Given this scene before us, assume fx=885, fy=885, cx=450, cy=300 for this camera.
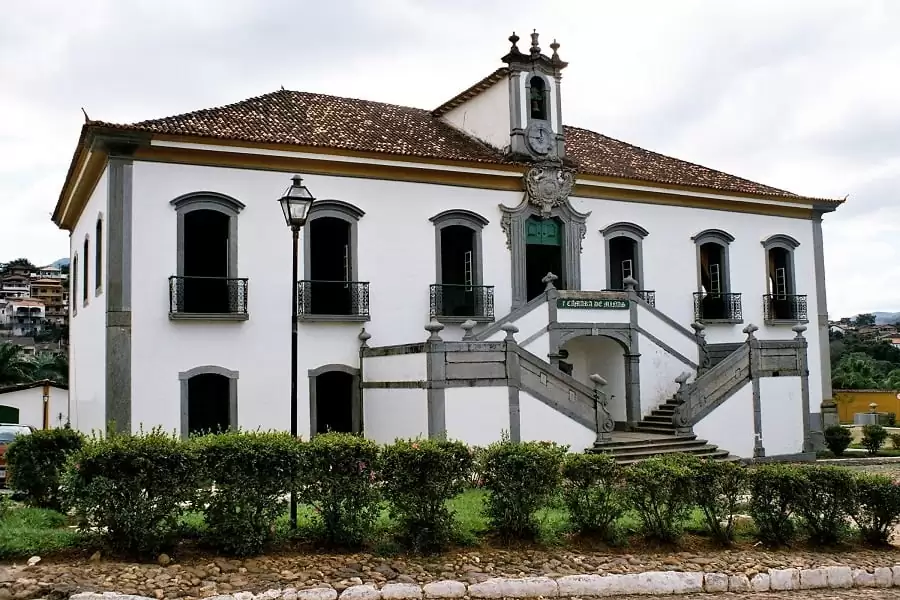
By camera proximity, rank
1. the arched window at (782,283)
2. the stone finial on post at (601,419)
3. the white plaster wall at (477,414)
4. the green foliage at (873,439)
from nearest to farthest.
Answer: the white plaster wall at (477,414) → the stone finial on post at (601,419) → the green foliage at (873,439) → the arched window at (782,283)

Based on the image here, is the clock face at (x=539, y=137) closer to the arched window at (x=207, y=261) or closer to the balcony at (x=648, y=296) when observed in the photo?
the balcony at (x=648, y=296)

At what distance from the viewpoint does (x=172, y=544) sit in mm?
7848

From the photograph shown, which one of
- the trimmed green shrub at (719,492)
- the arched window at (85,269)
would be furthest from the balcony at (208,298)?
the trimmed green shrub at (719,492)

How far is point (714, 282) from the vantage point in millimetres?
21797

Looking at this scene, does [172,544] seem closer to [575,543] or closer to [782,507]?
[575,543]

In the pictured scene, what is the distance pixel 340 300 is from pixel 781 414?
9.47 metres

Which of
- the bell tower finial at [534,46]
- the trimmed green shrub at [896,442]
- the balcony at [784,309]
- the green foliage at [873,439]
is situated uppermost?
the bell tower finial at [534,46]

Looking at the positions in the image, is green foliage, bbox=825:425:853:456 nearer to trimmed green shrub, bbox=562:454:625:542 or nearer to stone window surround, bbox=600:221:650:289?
stone window surround, bbox=600:221:650:289

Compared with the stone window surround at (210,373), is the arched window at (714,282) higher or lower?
higher

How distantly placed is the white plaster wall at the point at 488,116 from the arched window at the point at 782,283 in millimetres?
7471

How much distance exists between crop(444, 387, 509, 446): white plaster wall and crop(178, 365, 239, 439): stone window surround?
12.8 feet

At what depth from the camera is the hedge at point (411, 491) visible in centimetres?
776

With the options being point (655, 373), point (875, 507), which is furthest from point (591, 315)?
point (875, 507)

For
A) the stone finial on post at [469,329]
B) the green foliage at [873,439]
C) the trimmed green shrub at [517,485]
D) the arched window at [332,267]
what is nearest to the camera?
the trimmed green shrub at [517,485]
